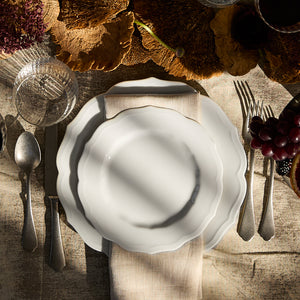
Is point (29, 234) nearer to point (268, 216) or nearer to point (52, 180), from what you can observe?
point (52, 180)

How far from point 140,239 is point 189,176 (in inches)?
5.4

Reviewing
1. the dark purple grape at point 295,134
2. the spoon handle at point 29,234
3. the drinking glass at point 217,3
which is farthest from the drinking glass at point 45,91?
the dark purple grape at point 295,134

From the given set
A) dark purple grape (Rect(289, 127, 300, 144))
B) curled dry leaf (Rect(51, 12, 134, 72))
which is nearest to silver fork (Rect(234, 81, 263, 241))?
dark purple grape (Rect(289, 127, 300, 144))

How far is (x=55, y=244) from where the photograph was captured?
595 mm

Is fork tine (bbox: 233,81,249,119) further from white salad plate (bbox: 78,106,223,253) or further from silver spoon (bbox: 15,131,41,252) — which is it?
silver spoon (bbox: 15,131,41,252)

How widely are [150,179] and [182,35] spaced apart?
259 mm

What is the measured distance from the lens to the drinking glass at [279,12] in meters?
0.54

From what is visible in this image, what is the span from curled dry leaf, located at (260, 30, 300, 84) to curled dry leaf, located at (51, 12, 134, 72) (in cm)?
26

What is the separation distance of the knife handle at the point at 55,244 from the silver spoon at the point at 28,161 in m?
0.03

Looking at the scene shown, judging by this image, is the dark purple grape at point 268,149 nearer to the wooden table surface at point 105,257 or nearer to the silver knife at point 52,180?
the wooden table surface at point 105,257

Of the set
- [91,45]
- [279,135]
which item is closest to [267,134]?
[279,135]

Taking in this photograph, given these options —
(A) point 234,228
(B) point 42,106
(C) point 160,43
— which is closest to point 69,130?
(B) point 42,106

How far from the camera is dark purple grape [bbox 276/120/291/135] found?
1.69 feet

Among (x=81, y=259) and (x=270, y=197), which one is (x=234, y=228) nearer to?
(x=270, y=197)
